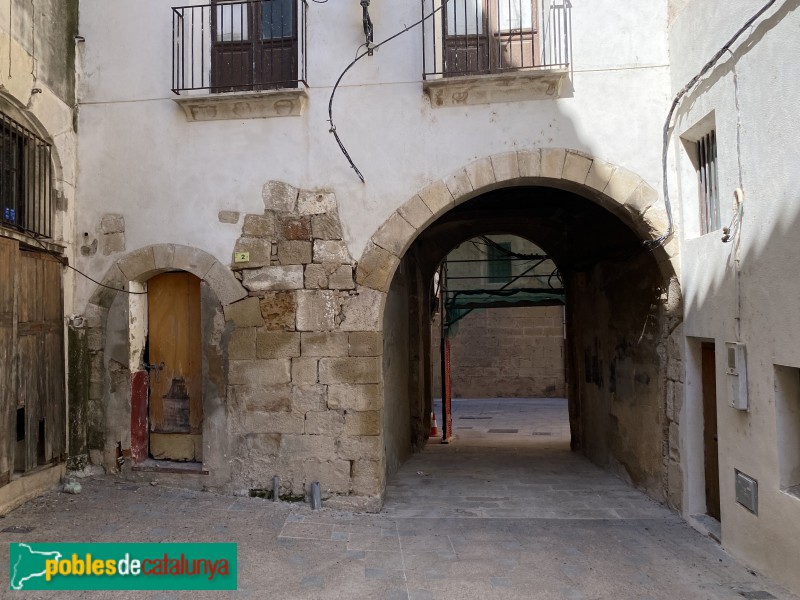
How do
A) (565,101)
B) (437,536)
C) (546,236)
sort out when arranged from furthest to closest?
(546,236), (565,101), (437,536)

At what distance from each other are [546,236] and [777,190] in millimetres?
5323

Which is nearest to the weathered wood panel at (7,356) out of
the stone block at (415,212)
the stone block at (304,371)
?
the stone block at (304,371)

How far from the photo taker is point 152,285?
5598mm

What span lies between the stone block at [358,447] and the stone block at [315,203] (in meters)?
1.94

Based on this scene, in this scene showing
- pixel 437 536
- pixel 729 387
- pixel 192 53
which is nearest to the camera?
pixel 729 387

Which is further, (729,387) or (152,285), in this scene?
(152,285)

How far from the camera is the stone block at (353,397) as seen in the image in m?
5.08

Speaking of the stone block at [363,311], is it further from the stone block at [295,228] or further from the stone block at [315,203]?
the stone block at [315,203]

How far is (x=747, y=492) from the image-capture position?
388 centimetres

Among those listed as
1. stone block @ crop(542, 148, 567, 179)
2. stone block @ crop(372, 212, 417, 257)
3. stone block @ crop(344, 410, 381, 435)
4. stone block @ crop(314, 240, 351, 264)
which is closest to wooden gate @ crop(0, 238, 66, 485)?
stone block @ crop(314, 240, 351, 264)

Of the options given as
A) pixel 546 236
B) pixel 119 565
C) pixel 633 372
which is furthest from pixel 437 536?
pixel 546 236

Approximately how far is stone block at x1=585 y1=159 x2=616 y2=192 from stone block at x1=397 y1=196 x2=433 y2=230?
1336 millimetres

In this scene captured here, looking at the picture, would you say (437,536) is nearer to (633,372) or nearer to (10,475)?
(633,372)

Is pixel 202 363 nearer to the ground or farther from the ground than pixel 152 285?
nearer to the ground
